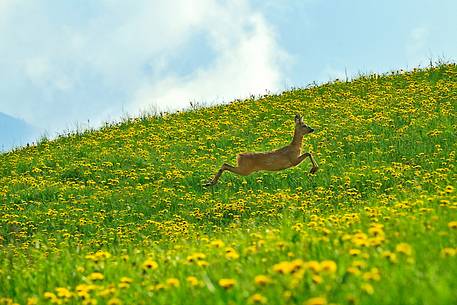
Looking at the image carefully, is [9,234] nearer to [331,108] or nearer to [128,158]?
[128,158]

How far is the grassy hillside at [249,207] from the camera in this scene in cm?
536

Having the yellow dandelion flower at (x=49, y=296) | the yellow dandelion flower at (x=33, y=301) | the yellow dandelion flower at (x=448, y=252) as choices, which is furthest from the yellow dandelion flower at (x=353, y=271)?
the yellow dandelion flower at (x=33, y=301)

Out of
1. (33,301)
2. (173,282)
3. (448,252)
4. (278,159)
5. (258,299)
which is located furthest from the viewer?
(278,159)

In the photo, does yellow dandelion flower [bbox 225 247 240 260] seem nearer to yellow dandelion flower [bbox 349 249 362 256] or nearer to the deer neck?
yellow dandelion flower [bbox 349 249 362 256]

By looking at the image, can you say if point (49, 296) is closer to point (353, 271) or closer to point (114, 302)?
point (114, 302)

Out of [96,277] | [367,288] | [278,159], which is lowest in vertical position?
[367,288]

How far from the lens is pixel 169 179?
18703 millimetres

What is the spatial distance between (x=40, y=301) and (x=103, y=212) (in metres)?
10.2

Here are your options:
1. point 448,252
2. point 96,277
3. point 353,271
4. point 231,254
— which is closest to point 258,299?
point 353,271

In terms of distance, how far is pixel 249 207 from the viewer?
15.0 m

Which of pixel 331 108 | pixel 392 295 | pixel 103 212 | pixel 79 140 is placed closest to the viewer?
pixel 392 295

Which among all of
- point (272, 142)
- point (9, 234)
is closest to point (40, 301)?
point (9, 234)

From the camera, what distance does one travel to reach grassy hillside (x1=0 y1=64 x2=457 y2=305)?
5355 mm

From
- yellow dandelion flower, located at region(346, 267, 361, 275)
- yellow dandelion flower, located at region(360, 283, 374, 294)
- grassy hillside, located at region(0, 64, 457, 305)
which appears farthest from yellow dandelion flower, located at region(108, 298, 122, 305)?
yellow dandelion flower, located at region(360, 283, 374, 294)
